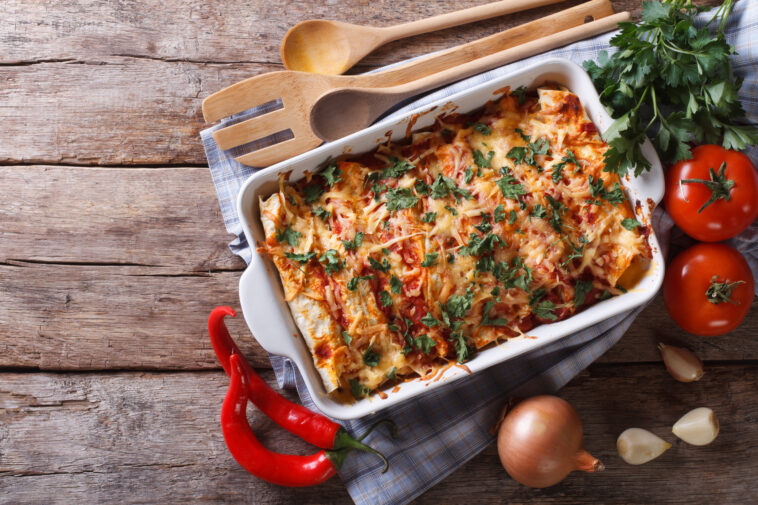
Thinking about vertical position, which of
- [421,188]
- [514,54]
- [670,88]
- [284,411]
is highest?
[670,88]

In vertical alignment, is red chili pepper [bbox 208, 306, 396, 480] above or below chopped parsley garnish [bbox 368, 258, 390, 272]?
below

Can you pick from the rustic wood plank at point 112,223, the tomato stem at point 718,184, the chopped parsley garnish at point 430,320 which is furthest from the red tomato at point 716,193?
the rustic wood plank at point 112,223

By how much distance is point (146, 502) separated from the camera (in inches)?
104

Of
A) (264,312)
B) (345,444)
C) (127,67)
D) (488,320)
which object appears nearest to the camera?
(264,312)

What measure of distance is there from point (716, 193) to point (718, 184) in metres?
0.04

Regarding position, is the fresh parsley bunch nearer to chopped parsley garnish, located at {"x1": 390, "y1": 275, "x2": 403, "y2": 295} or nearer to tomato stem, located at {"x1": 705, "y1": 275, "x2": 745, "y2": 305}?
tomato stem, located at {"x1": 705, "y1": 275, "x2": 745, "y2": 305}

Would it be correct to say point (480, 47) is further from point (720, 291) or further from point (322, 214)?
point (720, 291)

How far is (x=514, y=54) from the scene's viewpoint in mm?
2545

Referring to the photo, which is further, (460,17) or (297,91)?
(460,17)

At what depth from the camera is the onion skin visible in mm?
2332

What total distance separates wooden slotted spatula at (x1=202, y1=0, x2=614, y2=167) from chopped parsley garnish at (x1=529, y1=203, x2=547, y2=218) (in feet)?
2.80

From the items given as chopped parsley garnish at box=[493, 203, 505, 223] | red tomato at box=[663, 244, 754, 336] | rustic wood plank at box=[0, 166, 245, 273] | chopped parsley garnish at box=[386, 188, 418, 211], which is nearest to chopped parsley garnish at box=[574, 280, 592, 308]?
chopped parsley garnish at box=[493, 203, 505, 223]

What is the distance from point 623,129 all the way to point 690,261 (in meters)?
0.77

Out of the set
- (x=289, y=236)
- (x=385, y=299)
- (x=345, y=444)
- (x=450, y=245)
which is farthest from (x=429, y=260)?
(x=345, y=444)
